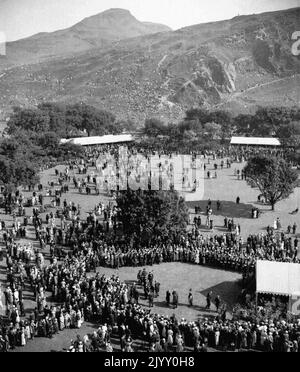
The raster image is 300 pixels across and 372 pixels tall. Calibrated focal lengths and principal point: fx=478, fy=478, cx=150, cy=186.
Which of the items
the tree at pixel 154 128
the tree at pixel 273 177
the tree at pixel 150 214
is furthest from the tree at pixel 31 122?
the tree at pixel 150 214

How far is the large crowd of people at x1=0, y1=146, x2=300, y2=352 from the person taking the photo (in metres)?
19.6

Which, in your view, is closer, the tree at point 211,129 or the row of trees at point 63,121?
the row of trees at point 63,121

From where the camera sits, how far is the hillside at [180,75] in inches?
5536

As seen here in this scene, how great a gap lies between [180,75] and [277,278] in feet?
459

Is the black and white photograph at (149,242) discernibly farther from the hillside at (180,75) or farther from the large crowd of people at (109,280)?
the hillside at (180,75)

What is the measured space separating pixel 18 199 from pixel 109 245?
14.0 metres

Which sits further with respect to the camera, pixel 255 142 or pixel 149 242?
pixel 255 142

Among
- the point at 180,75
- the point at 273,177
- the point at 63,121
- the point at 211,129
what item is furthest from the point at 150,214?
the point at 180,75

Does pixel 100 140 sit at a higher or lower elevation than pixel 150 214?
higher

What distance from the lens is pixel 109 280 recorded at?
24156mm

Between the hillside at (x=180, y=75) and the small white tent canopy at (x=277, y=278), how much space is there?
10328 centimetres

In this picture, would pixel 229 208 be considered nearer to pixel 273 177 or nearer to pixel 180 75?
pixel 273 177

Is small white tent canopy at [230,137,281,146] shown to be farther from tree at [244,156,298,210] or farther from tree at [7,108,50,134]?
tree at [244,156,298,210]

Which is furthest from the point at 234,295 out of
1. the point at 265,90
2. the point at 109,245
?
the point at 265,90
